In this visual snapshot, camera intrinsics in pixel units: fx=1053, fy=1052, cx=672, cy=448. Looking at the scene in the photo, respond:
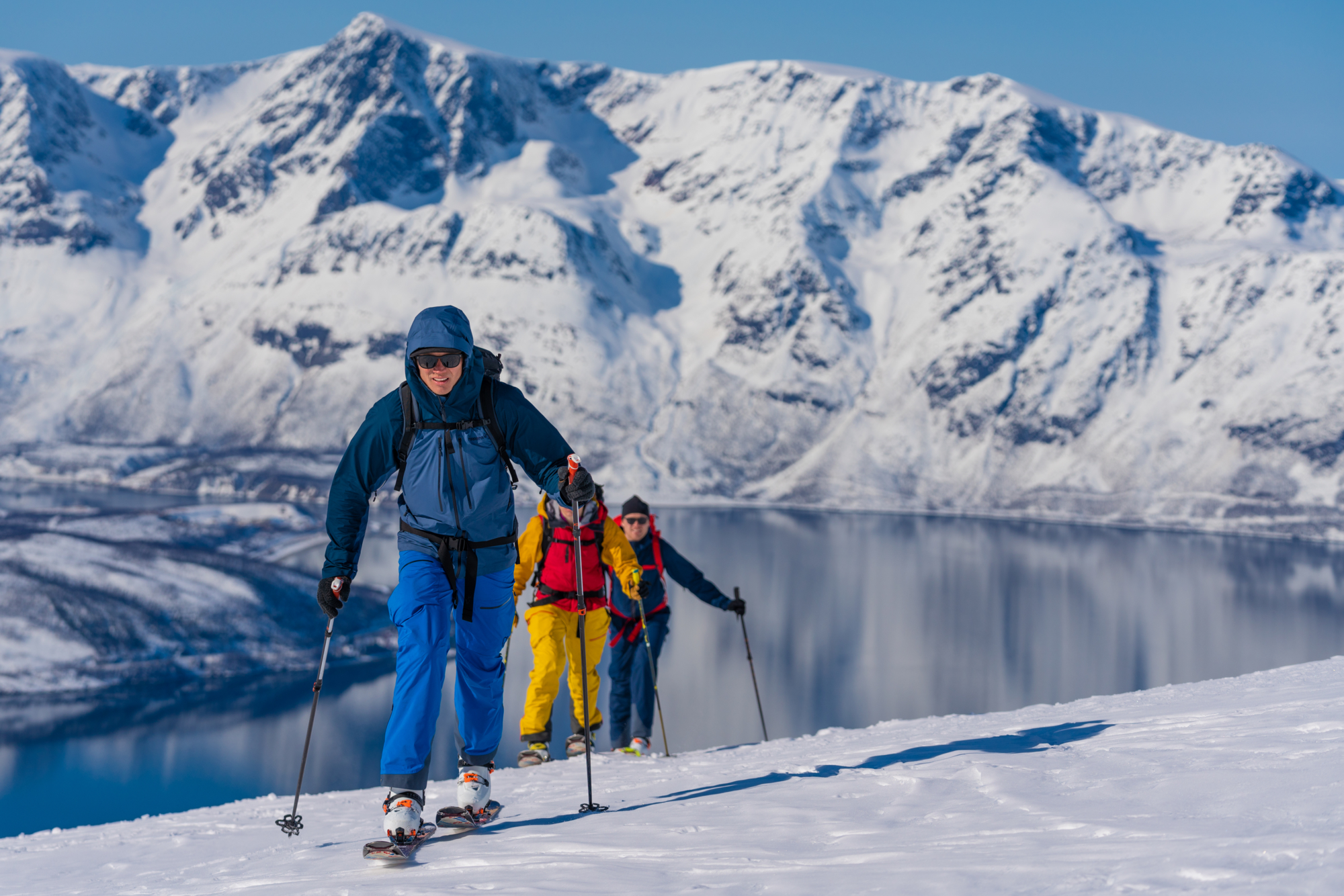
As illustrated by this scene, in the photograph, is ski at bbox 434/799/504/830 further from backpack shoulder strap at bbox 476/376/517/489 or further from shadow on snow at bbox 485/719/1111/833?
backpack shoulder strap at bbox 476/376/517/489

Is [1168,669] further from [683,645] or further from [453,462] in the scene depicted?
[453,462]

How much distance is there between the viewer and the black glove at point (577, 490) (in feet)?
20.2

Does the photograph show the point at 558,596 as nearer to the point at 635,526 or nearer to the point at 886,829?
the point at 635,526

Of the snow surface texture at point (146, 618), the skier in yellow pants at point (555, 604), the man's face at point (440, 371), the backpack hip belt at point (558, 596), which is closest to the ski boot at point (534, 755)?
the skier in yellow pants at point (555, 604)

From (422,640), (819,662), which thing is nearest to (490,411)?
(422,640)

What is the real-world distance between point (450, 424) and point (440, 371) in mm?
302

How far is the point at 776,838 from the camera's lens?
5398mm

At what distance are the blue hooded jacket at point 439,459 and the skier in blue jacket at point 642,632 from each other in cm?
576

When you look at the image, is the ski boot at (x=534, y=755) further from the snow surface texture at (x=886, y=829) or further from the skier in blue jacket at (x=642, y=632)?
the snow surface texture at (x=886, y=829)

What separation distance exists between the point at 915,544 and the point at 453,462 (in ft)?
441

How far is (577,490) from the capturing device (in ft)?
20.2

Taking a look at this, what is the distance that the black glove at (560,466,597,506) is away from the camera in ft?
20.2

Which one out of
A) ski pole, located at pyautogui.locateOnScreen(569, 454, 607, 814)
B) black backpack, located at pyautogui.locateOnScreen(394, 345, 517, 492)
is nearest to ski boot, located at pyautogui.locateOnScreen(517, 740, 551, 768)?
ski pole, located at pyautogui.locateOnScreen(569, 454, 607, 814)

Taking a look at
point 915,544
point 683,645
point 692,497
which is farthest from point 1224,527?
point 683,645
